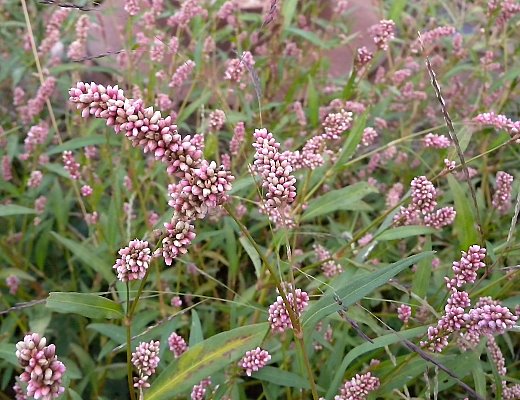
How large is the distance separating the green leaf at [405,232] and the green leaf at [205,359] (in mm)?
443

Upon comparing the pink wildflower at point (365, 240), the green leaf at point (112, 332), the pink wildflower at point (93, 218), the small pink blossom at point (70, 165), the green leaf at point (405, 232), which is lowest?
the green leaf at point (112, 332)

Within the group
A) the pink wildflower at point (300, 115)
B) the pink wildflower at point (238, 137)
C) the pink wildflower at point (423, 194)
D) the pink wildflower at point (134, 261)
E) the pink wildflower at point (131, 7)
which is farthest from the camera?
the pink wildflower at point (300, 115)

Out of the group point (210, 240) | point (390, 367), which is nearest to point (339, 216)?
point (210, 240)

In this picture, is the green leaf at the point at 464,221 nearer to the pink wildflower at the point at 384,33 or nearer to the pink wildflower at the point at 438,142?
the pink wildflower at the point at 438,142

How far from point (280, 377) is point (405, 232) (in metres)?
0.39

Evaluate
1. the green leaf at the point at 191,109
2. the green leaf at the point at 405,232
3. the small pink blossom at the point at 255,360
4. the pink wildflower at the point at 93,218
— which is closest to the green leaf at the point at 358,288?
the small pink blossom at the point at 255,360

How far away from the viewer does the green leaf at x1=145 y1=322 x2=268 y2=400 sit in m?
0.98

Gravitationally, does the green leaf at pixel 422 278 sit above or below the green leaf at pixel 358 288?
below

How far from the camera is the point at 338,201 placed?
1544 mm

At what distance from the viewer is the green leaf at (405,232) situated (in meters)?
1.30

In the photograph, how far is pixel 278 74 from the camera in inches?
90.4

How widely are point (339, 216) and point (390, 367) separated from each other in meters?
0.92

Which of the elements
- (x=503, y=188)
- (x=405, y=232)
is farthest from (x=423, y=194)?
(x=503, y=188)

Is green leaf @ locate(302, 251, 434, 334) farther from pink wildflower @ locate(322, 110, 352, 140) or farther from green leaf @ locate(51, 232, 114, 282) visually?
green leaf @ locate(51, 232, 114, 282)
